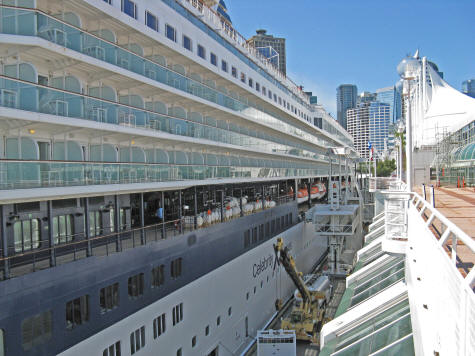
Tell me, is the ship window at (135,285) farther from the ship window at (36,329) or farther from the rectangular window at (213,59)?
the rectangular window at (213,59)

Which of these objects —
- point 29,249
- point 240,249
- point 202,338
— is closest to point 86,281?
point 29,249

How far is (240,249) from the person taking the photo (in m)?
19.4

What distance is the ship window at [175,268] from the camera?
13.9 meters

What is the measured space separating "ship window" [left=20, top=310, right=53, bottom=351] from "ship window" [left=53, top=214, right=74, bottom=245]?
3505 mm

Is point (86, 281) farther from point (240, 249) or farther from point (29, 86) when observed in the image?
point (240, 249)

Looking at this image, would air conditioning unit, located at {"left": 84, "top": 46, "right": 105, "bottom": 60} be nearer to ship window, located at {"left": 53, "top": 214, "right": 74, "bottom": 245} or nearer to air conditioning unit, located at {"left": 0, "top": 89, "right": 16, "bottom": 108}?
air conditioning unit, located at {"left": 0, "top": 89, "right": 16, "bottom": 108}

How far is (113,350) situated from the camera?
10625 mm

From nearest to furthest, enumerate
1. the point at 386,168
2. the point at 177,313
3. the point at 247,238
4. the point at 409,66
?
the point at 409,66, the point at 177,313, the point at 247,238, the point at 386,168

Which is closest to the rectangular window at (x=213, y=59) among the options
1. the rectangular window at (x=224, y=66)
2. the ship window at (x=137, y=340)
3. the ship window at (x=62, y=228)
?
the rectangular window at (x=224, y=66)

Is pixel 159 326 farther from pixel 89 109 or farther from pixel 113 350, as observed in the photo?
pixel 89 109

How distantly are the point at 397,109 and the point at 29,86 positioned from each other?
154898 mm

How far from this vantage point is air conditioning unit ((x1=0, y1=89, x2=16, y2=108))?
8.50 metres

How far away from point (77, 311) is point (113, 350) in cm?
175

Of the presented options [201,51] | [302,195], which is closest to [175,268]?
[201,51]
